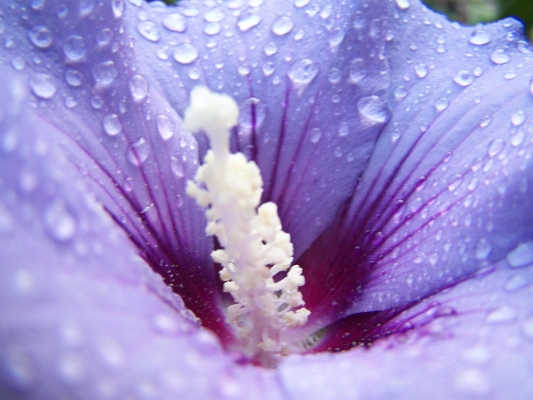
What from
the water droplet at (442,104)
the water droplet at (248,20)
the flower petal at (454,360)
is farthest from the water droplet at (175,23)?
the flower petal at (454,360)

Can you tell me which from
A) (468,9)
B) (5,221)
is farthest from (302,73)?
(468,9)

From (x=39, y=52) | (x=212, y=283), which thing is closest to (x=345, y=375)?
(x=212, y=283)

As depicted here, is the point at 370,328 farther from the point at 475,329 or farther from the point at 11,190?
the point at 11,190

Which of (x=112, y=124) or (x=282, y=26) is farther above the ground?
(x=282, y=26)

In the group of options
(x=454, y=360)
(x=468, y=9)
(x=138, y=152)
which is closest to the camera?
(x=454, y=360)

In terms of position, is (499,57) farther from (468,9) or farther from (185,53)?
(468,9)

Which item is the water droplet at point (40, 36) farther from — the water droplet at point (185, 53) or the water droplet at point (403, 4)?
the water droplet at point (403, 4)

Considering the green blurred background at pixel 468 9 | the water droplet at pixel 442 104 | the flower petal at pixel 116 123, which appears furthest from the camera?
the green blurred background at pixel 468 9
